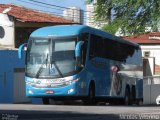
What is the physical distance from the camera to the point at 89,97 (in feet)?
92.4

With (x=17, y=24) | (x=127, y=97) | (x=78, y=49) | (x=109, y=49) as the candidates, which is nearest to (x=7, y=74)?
(x=127, y=97)

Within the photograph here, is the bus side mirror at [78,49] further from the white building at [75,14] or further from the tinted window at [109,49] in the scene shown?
the white building at [75,14]

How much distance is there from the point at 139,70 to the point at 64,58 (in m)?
12.4

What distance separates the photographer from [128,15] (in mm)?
34531

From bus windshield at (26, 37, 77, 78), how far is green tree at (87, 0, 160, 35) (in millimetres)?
7163

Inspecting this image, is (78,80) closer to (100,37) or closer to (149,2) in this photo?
(100,37)

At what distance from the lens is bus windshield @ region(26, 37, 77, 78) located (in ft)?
87.5

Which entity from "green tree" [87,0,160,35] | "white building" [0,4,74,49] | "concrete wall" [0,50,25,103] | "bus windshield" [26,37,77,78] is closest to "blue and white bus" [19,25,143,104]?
"bus windshield" [26,37,77,78]

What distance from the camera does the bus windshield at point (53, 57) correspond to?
26672 millimetres

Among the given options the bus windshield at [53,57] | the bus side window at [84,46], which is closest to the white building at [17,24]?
the bus windshield at [53,57]

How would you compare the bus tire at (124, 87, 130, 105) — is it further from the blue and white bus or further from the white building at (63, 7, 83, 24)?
the white building at (63, 7, 83, 24)

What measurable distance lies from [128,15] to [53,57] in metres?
9.07

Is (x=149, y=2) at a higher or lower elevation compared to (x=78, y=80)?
higher

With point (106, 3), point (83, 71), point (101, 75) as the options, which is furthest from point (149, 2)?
point (83, 71)
